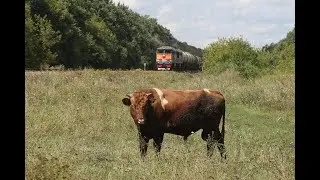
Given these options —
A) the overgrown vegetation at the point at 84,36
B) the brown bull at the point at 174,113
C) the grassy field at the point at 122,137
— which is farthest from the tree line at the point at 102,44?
the brown bull at the point at 174,113

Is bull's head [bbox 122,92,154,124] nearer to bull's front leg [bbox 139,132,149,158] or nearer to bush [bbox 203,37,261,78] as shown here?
bull's front leg [bbox 139,132,149,158]

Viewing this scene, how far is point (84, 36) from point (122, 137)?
3370 centimetres

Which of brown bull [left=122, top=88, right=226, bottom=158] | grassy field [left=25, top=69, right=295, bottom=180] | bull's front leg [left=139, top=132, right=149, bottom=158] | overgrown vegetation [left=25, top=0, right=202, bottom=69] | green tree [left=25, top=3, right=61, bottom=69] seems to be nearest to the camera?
grassy field [left=25, top=69, right=295, bottom=180]

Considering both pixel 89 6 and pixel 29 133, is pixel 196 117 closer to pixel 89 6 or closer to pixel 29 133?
pixel 29 133

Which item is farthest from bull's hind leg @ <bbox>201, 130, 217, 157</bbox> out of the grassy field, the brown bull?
the grassy field

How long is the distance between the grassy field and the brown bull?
336mm

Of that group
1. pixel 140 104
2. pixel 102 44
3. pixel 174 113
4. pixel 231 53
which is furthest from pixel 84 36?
pixel 140 104

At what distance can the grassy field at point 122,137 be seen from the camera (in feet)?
19.4

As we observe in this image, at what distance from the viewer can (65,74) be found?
72.9 ft

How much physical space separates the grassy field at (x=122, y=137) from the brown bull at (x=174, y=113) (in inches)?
13.2

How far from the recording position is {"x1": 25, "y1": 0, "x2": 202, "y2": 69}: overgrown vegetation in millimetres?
36250
